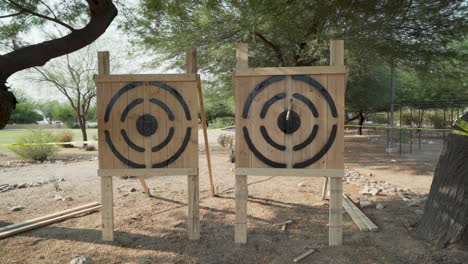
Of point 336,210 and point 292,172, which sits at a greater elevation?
point 292,172

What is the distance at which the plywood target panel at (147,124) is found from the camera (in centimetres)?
349

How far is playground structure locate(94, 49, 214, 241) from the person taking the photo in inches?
137

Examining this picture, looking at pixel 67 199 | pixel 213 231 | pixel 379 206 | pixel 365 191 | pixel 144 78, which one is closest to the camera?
pixel 144 78

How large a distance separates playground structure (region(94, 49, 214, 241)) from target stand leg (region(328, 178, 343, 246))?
5.08ft

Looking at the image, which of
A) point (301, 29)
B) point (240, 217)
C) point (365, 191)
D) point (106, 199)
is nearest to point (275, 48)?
point (301, 29)

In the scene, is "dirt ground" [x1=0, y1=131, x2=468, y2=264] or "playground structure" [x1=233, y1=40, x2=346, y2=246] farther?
"playground structure" [x1=233, y1=40, x2=346, y2=246]

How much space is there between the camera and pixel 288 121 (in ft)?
11.0

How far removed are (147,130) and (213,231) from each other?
1.53m

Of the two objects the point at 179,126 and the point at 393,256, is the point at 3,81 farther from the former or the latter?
the point at 393,256

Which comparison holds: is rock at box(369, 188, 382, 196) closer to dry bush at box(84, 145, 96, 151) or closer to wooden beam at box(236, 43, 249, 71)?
wooden beam at box(236, 43, 249, 71)

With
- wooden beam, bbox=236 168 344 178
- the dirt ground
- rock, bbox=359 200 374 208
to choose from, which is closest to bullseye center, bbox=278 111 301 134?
wooden beam, bbox=236 168 344 178

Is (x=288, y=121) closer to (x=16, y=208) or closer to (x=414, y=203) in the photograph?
(x=414, y=203)

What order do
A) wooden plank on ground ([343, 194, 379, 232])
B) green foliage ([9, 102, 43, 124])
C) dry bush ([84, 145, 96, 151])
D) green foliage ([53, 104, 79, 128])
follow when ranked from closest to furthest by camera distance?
wooden plank on ground ([343, 194, 379, 232]), dry bush ([84, 145, 96, 151]), green foliage ([53, 104, 79, 128]), green foliage ([9, 102, 43, 124])

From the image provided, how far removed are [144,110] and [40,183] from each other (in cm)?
462
